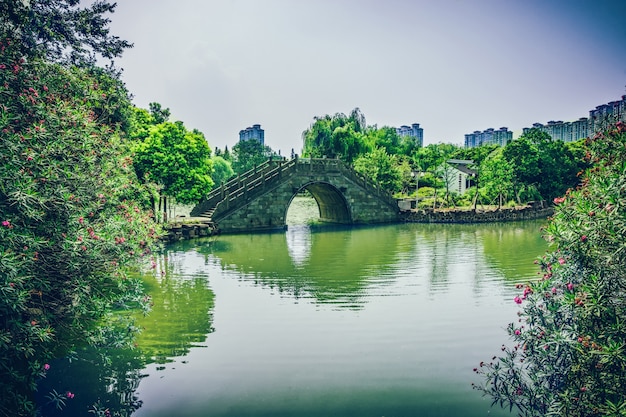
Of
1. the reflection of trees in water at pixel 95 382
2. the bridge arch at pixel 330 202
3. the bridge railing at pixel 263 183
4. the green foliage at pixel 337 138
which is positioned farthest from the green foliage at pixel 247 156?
the reflection of trees in water at pixel 95 382

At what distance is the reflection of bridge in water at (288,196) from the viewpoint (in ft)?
93.9

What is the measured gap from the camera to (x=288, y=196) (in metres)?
31.0

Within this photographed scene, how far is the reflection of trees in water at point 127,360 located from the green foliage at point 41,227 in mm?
1047

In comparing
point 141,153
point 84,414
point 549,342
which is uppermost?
point 141,153

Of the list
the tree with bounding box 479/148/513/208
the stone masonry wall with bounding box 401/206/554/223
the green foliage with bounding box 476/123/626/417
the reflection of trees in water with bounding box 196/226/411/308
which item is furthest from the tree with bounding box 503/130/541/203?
the green foliage with bounding box 476/123/626/417

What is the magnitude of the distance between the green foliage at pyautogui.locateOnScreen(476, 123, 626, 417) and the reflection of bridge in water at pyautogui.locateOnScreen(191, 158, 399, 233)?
23.3 meters

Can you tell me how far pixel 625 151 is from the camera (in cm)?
556

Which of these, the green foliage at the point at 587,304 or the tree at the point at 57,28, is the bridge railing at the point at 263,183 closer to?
the tree at the point at 57,28

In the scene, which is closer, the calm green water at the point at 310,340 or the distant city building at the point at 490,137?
the calm green water at the point at 310,340

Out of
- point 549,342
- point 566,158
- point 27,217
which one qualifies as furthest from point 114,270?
point 566,158

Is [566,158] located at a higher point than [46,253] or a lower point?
higher

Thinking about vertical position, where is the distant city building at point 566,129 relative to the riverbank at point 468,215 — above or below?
above

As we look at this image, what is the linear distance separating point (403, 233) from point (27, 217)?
25.0 meters

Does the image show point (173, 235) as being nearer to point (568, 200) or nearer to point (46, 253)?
point (46, 253)
